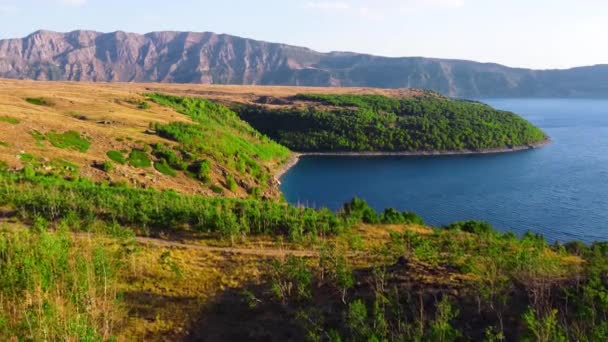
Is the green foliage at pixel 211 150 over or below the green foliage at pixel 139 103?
below

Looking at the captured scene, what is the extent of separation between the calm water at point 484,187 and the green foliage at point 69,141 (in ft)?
125

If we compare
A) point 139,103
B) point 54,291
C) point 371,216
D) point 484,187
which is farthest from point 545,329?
point 139,103

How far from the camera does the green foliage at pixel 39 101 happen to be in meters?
95.8

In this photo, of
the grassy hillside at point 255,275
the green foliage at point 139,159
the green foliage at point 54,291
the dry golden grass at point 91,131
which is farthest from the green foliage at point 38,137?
the green foliage at point 54,291

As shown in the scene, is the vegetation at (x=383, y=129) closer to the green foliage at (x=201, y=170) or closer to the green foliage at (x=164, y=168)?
the green foliage at (x=201, y=170)

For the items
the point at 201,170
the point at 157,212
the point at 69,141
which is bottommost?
the point at 201,170

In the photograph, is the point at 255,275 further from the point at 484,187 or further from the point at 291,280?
the point at 484,187

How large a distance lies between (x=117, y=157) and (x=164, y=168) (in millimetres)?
7221

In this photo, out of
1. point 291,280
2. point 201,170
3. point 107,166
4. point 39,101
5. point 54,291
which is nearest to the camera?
point 54,291

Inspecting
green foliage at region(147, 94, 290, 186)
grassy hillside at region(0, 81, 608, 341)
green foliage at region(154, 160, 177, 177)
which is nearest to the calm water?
green foliage at region(147, 94, 290, 186)

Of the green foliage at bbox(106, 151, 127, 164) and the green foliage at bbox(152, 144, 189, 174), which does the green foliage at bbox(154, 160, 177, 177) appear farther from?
the green foliage at bbox(106, 151, 127, 164)

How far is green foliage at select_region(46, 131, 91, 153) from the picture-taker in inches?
2623

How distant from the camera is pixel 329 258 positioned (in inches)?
1167

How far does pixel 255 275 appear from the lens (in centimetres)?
3055
